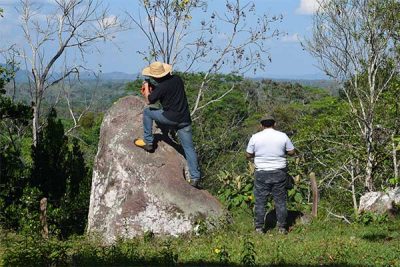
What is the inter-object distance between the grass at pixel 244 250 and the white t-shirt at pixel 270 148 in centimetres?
106

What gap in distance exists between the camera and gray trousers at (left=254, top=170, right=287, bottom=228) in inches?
384

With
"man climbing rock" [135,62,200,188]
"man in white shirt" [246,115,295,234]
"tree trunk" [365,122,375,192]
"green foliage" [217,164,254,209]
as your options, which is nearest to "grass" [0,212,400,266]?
"man in white shirt" [246,115,295,234]

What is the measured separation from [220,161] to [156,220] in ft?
53.3

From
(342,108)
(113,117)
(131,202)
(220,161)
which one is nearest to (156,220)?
(131,202)

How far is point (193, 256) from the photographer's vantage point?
795cm

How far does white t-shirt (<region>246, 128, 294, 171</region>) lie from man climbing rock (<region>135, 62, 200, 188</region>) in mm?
1038

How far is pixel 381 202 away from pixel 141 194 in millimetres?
4580

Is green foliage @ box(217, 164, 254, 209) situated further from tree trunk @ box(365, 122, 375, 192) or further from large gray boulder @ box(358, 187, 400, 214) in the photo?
tree trunk @ box(365, 122, 375, 192)

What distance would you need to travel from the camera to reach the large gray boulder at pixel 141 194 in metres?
10.1

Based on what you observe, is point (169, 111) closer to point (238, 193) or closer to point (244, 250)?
point (238, 193)

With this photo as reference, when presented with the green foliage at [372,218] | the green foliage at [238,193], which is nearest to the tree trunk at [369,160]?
the green foliage at [238,193]

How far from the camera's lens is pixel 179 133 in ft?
33.3

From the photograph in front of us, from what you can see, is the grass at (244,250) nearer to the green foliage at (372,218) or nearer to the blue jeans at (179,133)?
the green foliage at (372,218)

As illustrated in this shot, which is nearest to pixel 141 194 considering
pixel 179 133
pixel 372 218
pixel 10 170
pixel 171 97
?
pixel 179 133
